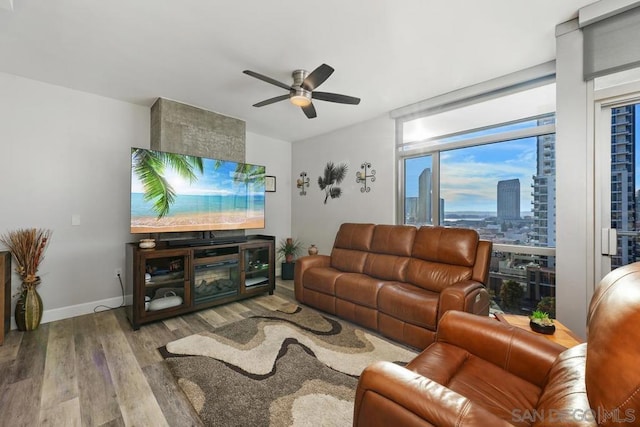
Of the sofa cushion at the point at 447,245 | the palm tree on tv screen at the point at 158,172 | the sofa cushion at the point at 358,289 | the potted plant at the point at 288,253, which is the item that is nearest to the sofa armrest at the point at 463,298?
the sofa cushion at the point at 447,245

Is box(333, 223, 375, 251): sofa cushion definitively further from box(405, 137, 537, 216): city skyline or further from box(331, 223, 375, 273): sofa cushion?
box(405, 137, 537, 216): city skyline

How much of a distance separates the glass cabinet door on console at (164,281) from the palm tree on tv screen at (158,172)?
1.65ft

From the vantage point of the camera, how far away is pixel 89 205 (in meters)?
3.12

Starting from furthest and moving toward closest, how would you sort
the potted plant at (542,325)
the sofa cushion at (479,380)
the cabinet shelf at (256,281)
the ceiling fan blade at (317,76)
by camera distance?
the cabinet shelf at (256,281), the ceiling fan blade at (317,76), the potted plant at (542,325), the sofa cushion at (479,380)

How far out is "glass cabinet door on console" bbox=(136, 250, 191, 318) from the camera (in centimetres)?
276

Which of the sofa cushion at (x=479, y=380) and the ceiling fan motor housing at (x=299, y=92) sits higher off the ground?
the ceiling fan motor housing at (x=299, y=92)

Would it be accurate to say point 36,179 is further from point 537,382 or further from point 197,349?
point 537,382

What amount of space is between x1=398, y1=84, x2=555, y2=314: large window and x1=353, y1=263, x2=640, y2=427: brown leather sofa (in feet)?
5.91

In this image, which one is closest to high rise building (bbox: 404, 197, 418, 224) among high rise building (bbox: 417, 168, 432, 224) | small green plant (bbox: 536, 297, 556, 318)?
high rise building (bbox: 417, 168, 432, 224)

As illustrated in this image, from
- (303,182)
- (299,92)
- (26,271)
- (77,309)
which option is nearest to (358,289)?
(299,92)

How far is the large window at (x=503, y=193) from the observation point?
8.64 ft

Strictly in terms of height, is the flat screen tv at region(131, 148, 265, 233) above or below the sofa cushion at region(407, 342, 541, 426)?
above

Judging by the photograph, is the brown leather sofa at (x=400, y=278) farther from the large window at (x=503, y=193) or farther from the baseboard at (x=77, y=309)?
the baseboard at (x=77, y=309)

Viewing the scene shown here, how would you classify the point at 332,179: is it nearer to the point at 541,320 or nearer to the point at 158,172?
the point at 158,172
